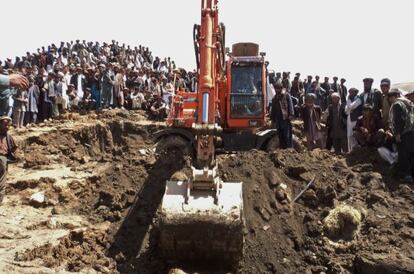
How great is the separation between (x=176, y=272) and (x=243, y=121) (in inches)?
290

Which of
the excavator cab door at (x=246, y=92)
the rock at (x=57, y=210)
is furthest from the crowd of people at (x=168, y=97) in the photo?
the rock at (x=57, y=210)

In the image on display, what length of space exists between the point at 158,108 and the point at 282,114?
874 cm

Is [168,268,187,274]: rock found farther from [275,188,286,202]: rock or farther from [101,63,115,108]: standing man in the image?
[101,63,115,108]: standing man

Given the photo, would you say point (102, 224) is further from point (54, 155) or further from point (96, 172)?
point (54, 155)

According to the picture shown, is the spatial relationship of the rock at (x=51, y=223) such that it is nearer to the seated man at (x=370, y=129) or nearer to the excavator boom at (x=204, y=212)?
the excavator boom at (x=204, y=212)

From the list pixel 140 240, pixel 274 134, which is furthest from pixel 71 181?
pixel 274 134

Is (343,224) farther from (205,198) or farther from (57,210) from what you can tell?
(57,210)

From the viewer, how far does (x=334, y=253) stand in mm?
7922

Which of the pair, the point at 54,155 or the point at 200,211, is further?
the point at 54,155

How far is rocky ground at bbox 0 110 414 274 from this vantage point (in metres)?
7.45

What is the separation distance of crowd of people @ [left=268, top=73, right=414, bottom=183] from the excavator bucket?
3.80 meters

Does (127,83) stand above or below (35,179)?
above

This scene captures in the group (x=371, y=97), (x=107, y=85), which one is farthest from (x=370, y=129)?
(x=107, y=85)

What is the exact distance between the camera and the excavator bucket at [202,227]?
656 centimetres
